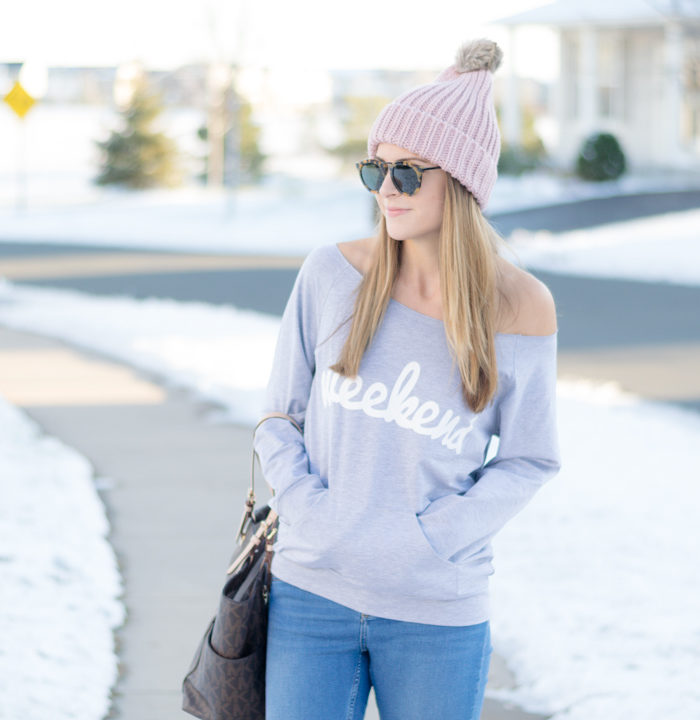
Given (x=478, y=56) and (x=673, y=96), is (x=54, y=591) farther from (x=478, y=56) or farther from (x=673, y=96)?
(x=673, y=96)

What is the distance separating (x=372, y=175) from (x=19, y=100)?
88.9ft

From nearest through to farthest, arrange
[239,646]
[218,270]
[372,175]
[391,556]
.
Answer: [391,556]
[239,646]
[372,175]
[218,270]

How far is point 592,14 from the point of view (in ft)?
92.3

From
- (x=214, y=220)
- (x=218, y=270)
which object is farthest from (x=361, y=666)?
(x=214, y=220)

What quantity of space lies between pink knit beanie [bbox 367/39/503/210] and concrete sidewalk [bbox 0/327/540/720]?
6.43 ft

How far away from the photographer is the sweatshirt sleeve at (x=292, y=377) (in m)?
2.31

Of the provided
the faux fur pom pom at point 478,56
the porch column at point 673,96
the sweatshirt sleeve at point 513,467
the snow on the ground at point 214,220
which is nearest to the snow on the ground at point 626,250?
the snow on the ground at point 214,220

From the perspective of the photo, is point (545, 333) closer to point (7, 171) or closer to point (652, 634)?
point (652, 634)

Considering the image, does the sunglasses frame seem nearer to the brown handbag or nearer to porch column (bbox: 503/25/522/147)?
the brown handbag

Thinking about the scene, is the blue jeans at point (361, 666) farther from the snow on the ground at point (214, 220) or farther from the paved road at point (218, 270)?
the snow on the ground at point (214, 220)

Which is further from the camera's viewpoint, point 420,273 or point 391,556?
point 420,273

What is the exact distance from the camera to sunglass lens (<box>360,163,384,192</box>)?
7.68 feet

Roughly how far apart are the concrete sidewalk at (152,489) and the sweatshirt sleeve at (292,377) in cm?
160

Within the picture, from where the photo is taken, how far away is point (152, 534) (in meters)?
5.27
